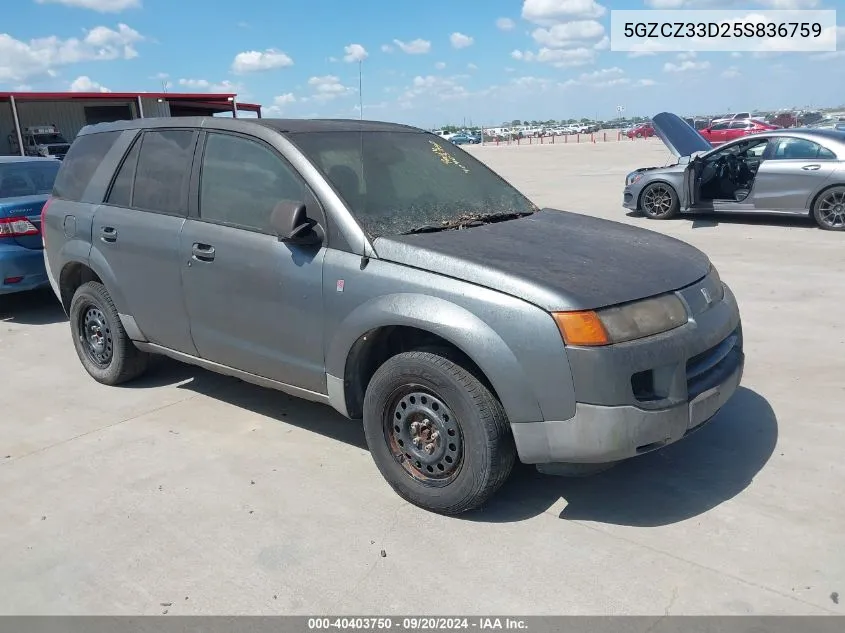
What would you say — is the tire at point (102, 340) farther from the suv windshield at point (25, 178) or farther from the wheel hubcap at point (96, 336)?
the suv windshield at point (25, 178)

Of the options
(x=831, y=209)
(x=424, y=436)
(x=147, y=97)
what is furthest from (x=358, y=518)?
(x=147, y=97)

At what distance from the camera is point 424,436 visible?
3469 millimetres

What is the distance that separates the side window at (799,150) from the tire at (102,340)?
32.5ft

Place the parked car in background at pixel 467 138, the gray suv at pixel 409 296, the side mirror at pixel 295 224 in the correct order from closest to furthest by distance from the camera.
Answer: the gray suv at pixel 409 296 < the side mirror at pixel 295 224 < the parked car in background at pixel 467 138

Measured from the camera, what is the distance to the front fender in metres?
3.07

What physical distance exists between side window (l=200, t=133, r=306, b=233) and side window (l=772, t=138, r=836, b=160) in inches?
376

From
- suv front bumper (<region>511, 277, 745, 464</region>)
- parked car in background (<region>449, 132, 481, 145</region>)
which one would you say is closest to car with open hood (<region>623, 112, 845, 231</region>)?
suv front bumper (<region>511, 277, 745, 464</region>)

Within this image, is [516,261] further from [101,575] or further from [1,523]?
[1,523]

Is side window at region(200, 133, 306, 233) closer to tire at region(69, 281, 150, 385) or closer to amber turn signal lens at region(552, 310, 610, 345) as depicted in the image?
tire at region(69, 281, 150, 385)

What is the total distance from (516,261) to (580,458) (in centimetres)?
93

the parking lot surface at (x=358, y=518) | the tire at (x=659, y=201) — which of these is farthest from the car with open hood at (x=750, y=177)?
the parking lot surface at (x=358, y=518)

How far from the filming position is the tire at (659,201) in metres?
12.3

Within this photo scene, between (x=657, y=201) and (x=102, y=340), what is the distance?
32.5 ft
